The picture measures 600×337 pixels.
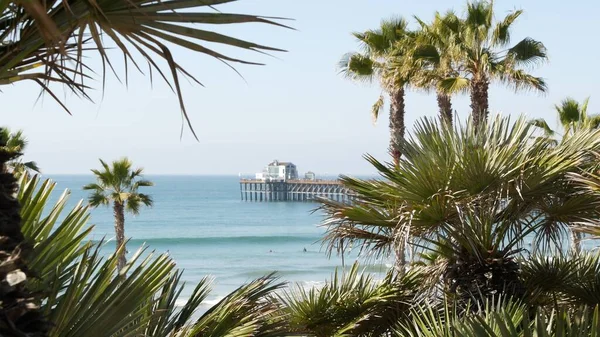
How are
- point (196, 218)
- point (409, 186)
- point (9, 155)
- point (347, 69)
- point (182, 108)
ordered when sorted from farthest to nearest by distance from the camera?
point (196, 218) → point (347, 69) → point (409, 186) → point (9, 155) → point (182, 108)

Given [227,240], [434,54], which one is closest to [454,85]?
[434,54]

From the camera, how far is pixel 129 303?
2.61m

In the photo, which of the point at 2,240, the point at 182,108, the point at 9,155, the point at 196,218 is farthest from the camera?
the point at 196,218

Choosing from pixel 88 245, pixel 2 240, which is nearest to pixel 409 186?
pixel 88 245

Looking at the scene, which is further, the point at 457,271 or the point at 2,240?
the point at 457,271

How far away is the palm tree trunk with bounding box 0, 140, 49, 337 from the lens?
216cm

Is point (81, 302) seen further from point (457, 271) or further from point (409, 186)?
point (457, 271)

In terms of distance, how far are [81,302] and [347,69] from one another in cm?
2025

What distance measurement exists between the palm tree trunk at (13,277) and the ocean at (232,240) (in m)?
22.1

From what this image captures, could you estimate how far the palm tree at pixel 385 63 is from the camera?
21.0 metres

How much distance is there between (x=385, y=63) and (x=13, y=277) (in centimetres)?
2025

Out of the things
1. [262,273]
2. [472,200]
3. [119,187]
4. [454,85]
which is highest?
[454,85]

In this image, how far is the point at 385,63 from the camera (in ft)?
72.0

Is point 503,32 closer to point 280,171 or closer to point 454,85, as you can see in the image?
point 454,85
